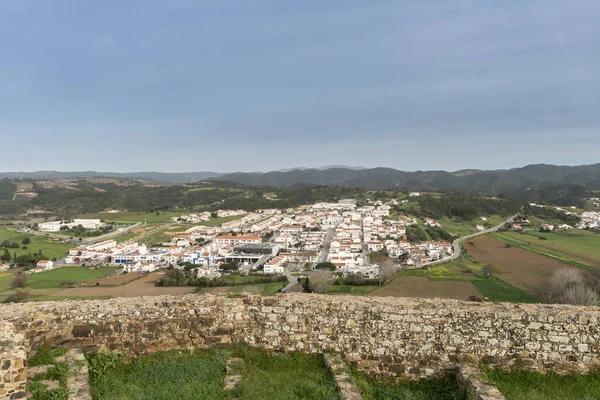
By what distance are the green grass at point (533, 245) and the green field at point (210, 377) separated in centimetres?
4807

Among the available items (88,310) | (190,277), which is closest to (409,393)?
(88,310)

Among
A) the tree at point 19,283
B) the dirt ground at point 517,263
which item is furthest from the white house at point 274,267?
the tree at point 19,283

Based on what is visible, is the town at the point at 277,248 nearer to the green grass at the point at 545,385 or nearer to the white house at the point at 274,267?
the white house at the point at 274,267

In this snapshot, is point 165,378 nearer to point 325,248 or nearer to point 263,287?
point 263,287

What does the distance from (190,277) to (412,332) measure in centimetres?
4614

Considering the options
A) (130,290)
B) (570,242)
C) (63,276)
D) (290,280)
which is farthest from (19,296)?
(570,242)

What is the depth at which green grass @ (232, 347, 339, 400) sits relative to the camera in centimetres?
493

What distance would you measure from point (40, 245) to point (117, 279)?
35.6m

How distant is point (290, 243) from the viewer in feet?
248

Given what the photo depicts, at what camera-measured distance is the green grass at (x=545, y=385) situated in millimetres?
4984

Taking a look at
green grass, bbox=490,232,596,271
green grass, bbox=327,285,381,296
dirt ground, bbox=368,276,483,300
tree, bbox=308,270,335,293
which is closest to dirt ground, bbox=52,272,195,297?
tree, bbox=308,270,335,293

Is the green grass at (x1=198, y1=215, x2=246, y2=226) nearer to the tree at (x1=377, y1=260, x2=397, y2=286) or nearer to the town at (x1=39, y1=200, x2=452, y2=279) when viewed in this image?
the town at (x1=39, y1=200, x2=452, y2=279)

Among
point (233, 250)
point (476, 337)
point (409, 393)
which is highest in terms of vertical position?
point (476, 337)

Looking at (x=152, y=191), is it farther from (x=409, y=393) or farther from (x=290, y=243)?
(x=409, y=393)
